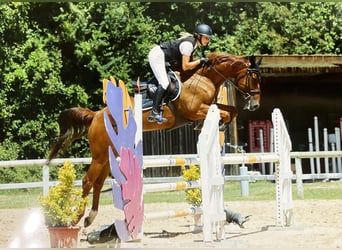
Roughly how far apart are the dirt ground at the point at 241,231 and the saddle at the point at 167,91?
0.75 metres

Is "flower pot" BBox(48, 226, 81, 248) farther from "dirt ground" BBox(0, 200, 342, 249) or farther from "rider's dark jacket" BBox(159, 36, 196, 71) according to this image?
"rider's dark jacket" BBox(159, 36, 196, 71)

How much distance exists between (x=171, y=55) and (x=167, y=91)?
217 mm

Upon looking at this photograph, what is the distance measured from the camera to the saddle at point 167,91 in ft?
14.0

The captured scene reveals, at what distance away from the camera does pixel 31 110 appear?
831 cm

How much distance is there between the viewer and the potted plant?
129 inches

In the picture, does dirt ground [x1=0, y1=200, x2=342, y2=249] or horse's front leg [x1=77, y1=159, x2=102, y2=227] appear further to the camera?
horse's front leg [x1=77, y1=159, x2=102, y2=227]

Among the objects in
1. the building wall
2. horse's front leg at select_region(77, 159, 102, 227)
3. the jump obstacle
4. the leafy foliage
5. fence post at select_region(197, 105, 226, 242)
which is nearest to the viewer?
the jump obstacle

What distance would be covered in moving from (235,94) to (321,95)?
4.48 ft

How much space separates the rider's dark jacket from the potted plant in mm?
1233

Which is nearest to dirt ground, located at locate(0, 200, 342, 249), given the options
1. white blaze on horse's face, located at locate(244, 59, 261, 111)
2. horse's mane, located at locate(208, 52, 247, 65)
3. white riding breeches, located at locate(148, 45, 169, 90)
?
white blaze on horse's face, located at locate(244, 59, 261, 111)

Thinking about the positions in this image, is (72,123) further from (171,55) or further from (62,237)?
(62,237)

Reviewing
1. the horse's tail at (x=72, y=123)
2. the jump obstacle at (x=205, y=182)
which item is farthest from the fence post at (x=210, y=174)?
the horse's tail at (x=72, y=123)

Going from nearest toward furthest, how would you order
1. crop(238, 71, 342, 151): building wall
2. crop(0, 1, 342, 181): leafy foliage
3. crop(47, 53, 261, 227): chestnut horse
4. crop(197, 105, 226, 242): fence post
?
crop(197, 105, 226, 242): fence post, crop(47, 53, 261, 227): chestnut horse, crop(0, 1, 342, 181): leafy foliage, crop(238, 71, 342, 151): building wall

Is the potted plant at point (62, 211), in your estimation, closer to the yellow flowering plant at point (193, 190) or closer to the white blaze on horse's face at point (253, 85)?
the yellow flowering plant at point (193, 190)
